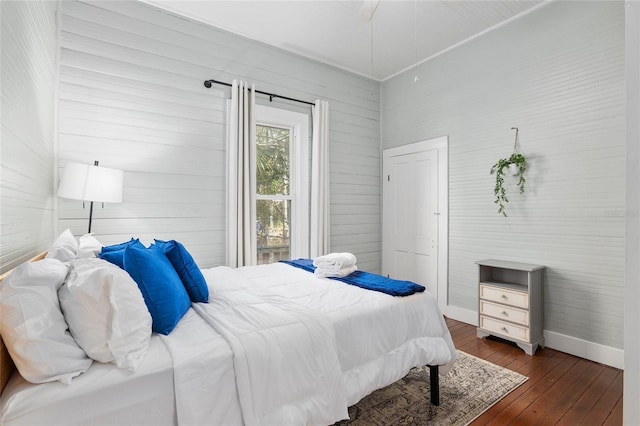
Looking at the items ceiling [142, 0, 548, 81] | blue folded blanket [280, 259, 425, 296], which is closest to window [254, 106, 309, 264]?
ceiling [142, 0, 548, 81]

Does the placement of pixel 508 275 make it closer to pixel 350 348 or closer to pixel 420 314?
pixel 420 314

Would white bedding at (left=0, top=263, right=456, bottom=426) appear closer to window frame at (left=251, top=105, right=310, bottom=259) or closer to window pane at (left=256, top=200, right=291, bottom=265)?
window pane at (left=256, top=200, right=291, bottom=265)

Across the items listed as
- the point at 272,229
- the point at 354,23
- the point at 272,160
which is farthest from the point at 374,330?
the point at 354,23

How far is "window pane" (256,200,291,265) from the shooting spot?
3.83 m

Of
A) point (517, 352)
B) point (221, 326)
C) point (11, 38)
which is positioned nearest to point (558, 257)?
point (517, 352)

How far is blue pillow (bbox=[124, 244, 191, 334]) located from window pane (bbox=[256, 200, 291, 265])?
7.43ft

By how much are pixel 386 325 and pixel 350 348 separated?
0.29 m

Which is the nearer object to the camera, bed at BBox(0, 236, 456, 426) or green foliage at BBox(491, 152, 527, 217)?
bed at BBox(0, 236, 456, 426)

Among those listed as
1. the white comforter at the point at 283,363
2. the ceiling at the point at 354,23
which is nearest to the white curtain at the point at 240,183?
the ceiling at the point at 354,23

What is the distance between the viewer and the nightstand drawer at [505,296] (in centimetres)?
293

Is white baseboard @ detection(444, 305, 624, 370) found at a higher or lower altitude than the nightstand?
lower

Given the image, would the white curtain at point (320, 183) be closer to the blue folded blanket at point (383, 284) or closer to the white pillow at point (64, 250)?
the blue folded blanket at point (383, 284)

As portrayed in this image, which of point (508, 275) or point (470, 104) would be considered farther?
point (470, 104)

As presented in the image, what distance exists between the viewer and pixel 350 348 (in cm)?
167
